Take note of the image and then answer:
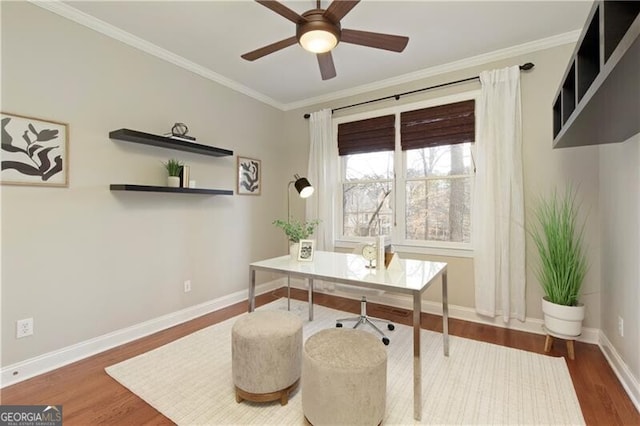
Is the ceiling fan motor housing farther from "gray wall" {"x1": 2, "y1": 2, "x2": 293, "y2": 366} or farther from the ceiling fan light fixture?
"gray wall" {"x1": 2, "y1": 2, "x2": 293, "y2": 366}

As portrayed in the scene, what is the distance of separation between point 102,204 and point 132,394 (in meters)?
1.53

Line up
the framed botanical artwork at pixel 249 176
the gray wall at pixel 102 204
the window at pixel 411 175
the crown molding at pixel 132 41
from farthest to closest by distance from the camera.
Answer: the framed botanical artwork at pixel 249 176 → the window at pixel 411 175 → the crown molding at pixel 132 41 → the gray wall at pixel 102 204

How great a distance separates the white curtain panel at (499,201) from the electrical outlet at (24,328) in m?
3.82

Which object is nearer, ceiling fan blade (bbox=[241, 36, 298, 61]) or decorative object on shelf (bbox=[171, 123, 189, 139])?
ceiling fan blade (bbox=[241, 36, 298, 61])

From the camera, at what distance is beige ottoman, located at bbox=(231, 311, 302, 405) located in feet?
5.52

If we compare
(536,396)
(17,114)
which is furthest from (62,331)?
(536,396)

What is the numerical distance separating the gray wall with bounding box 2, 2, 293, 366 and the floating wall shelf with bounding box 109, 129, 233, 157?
3.9 inches

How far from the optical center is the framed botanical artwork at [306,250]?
8.65ft

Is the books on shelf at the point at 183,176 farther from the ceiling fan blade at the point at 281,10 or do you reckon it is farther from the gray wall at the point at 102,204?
the ceiling fan blade at the point at 281,10

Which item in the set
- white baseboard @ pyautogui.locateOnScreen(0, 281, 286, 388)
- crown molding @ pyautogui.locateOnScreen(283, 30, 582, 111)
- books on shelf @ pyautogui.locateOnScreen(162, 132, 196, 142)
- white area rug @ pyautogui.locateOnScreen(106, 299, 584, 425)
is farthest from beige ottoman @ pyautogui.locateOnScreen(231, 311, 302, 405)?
crown molding @ pyautogui.locateOnScreen(283, 30, 582, 111)

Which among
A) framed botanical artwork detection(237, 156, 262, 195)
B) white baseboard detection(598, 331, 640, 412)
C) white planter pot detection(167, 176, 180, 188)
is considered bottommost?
white baseboard detection(598, 331, 640, 412)

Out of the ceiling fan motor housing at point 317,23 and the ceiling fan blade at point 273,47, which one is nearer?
the ceiling fan motor housing at point 317,23

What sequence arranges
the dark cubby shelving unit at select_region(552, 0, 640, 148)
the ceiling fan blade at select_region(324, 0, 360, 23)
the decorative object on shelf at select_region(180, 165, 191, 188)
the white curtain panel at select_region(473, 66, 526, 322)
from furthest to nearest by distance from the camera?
1. the decorative object on shelf at select_region(180, 165, 191, 188)
2. the white curtain panel at select_region(473, 66, 526, 322)
3. the ceiling fan blade at select_region(324, 0, 360, 23)
4. the dark cubby shelving unit at select_region(552, 0, 640, 148)

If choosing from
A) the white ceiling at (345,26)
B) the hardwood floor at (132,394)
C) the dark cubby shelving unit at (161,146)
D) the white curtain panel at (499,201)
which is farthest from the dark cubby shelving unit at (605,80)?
the dark cubby shelving unit at (161,146)
